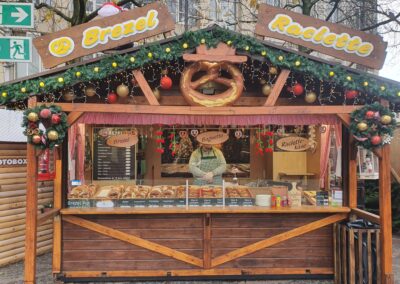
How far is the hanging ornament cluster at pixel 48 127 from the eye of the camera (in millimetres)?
5043

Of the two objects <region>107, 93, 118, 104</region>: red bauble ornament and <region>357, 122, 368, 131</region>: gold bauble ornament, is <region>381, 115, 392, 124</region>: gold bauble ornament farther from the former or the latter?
<region>107, 93, 118, 104</region>: red bauble ornament

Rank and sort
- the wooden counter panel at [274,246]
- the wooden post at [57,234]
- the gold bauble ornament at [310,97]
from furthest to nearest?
the wooden counter panel at [274,246] → the wooden post at [57,234] → the gold bauble ornament at [310,97]

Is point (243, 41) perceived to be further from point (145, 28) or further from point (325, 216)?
point (325, 216)

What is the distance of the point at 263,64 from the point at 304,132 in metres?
1.71

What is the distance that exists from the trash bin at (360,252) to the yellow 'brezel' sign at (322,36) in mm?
2505

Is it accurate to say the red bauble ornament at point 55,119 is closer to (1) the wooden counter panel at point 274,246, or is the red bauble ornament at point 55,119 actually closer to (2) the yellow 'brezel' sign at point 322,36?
(1) the wooden counter panel at point 274,246

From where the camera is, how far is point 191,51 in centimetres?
550

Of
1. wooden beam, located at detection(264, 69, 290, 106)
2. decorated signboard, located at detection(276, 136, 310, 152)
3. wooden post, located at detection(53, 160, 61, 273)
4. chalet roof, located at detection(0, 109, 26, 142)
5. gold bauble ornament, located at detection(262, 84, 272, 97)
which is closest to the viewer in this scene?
wooden beam, located at detection(264, 69, 290, 106)

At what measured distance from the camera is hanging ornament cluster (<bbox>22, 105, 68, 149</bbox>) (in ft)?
16.5

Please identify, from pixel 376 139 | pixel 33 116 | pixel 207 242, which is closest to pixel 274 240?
pixel 207 242

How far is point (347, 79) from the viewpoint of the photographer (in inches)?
215

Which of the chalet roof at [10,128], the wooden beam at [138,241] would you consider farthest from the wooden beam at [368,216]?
the chalet roof at [10,128]

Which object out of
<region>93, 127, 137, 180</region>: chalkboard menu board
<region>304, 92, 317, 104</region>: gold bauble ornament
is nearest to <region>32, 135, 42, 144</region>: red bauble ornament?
<region>93, 127, 137, 180</region>: chalkboard menu board

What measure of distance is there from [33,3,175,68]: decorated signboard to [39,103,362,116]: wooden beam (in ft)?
2.31
